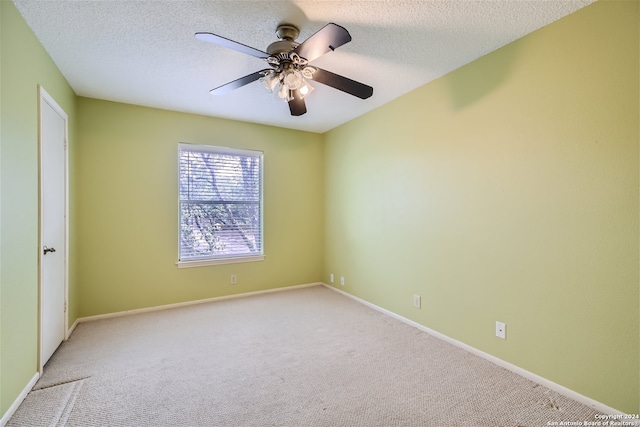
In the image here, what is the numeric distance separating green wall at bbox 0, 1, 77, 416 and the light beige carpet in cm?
29

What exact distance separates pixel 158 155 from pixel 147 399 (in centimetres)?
266

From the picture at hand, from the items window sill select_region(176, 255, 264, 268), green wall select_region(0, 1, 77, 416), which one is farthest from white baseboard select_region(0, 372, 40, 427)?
window sill select_region(176, 255, 264, 268)

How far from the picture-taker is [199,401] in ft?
6.13

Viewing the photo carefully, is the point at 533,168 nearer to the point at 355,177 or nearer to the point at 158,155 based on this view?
the point at 355,177

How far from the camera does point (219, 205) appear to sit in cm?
394

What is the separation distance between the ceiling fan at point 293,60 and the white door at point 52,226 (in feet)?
4.62

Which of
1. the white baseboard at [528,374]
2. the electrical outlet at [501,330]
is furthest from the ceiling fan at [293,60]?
→ the white baseboard at [528,374]

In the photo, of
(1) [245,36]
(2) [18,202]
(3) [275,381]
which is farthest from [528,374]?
(2) [18,202]

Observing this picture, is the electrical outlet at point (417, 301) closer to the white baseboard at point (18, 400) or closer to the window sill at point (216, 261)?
the window sill at point (216, 261)

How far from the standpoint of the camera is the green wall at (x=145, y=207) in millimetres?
3254

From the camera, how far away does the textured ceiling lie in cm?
181

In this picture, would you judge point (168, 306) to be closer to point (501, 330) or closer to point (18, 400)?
point (18, 400)

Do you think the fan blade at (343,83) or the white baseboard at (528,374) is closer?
the white baseboard at (528,374)

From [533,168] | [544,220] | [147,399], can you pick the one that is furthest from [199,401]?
[533,168]
